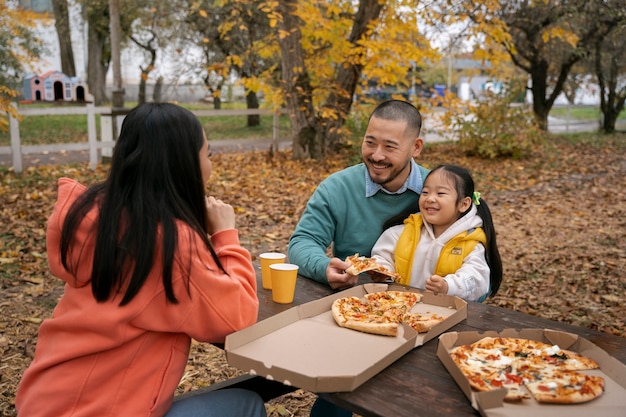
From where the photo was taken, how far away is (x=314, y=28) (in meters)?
13.1

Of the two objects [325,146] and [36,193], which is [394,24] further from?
[36,193]

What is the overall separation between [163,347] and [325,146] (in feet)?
38.2

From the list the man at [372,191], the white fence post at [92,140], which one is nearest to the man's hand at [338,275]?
the man at [372,191]

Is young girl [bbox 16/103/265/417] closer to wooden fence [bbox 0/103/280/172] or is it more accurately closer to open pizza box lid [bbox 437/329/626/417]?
open pizza box lid [bbox 437/329/626/417]

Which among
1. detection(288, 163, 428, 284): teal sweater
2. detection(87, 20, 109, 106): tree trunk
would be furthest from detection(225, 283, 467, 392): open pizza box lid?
detection(87, 20, 109, 106): tree trunk

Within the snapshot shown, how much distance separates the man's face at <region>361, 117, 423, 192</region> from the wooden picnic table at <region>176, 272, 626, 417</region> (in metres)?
0.94

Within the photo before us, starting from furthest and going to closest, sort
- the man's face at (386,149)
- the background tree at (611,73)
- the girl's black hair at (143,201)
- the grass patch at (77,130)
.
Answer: the background tree at (611,73) → the grass patch at (77,130) → the man's face at (386,149) → the girl's black hair at (143,201)

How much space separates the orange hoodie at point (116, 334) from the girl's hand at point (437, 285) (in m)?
1.08

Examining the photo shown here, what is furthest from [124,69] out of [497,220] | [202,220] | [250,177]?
[202,220]

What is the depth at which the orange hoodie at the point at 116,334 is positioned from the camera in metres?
2.04

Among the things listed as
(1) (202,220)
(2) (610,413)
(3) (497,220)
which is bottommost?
(3) (497,220)

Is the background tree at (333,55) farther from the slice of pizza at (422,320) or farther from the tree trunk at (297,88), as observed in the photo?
the slice of pizza at (422,320)

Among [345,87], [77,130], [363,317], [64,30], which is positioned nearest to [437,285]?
[363,317]

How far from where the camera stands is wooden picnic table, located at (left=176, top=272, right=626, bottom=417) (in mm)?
1813
